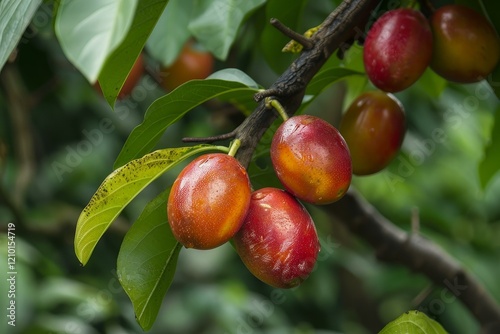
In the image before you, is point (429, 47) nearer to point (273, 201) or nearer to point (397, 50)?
point (397, 50)

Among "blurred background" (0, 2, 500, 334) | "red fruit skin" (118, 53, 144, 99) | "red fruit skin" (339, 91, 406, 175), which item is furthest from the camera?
"blurred background" (0, 2, 500, 334)

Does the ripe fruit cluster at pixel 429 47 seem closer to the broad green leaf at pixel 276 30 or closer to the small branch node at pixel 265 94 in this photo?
the small branch node at pixel 265 94

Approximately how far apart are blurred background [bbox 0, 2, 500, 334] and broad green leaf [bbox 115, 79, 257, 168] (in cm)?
47

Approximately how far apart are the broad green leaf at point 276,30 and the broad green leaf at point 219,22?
10 centimetres

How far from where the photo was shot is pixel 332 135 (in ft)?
2.38

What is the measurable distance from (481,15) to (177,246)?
42 centimetres

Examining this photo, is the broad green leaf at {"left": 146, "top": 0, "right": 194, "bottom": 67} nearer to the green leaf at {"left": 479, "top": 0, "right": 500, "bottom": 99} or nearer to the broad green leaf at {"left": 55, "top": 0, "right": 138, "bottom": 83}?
the green leaf at {"left": 479, "top": 0, "right": 500, "bottom": 99}

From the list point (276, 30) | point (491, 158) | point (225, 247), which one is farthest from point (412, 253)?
point (225, 247)

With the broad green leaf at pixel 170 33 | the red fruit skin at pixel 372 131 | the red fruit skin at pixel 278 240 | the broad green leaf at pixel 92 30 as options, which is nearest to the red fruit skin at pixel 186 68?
the broad green leaf at pixel 170 33

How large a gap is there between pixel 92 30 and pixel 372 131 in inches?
17.8

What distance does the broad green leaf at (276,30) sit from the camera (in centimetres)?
112

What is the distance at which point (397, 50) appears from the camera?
0.84 metres

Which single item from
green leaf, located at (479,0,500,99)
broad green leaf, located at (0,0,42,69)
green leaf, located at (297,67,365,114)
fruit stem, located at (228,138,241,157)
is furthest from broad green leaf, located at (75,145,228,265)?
green leaf, located at (479,0,500,99)

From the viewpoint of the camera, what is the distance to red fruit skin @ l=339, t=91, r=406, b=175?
0.90 meters
